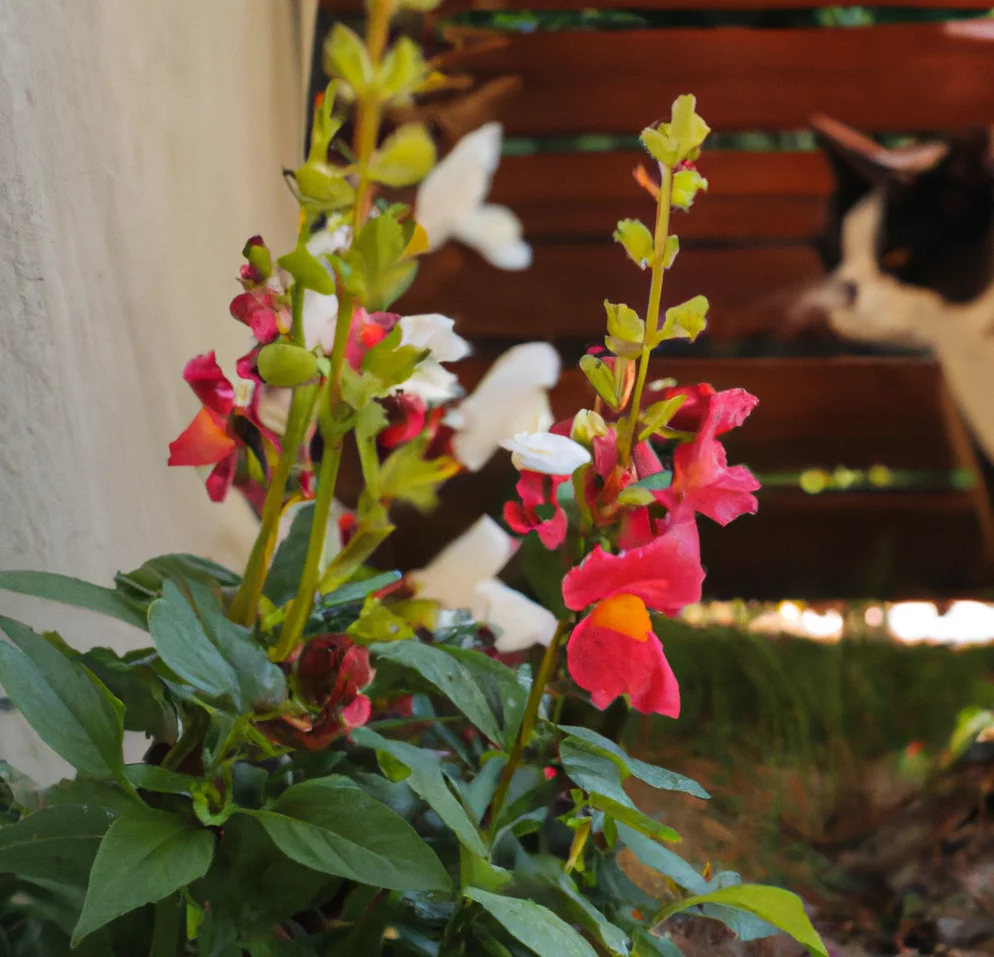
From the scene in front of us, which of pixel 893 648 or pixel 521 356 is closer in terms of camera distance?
pixel 521 356

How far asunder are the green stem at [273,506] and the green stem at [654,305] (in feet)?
0.30

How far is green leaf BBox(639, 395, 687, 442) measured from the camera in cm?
26

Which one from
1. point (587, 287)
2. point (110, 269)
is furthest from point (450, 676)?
point (587, 287)

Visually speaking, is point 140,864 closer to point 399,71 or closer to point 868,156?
point 399,71

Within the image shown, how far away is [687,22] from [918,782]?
0.81m

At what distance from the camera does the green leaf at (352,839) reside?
23 centimetres

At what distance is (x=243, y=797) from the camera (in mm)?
276

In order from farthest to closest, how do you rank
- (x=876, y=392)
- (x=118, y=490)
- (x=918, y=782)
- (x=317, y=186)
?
1. (x=876, y=392)
2. (x=918, y=782)
3. (x=118, y=490)
4. (x=317, y=186)

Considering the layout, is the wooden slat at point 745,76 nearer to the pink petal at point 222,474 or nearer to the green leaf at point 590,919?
the pink petal at point 222,474

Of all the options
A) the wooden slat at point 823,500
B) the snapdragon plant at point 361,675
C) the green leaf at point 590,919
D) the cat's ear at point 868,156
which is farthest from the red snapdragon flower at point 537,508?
the cat's ear at point 868,156

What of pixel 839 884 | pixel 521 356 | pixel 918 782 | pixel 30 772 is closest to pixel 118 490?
pixel 30 772

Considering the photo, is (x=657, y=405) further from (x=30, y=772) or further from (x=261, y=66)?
(x=261, y=66)

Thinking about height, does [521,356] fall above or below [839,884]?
above

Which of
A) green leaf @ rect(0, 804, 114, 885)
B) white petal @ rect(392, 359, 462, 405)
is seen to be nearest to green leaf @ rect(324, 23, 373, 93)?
white petal @ rect(392, 359, 462, 405)
